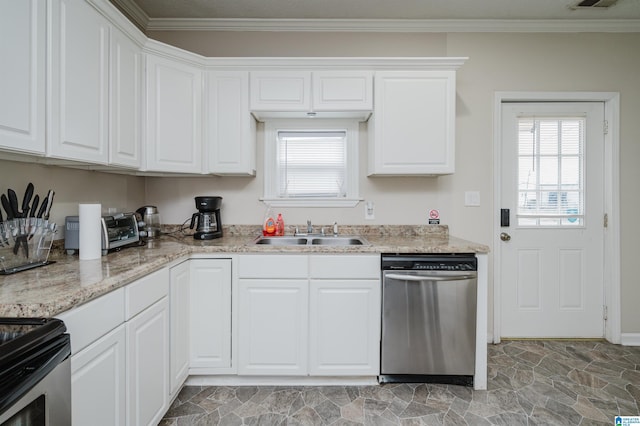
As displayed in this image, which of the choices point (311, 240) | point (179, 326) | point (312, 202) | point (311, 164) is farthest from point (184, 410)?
point (311, 164)

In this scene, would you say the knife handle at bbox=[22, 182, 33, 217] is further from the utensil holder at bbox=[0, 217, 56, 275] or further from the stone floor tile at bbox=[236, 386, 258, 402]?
the stone floor tile at bbox=[236, 386, 258, 402]

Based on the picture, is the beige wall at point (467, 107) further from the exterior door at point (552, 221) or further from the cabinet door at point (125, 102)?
the cabinet door at point (125, 102)

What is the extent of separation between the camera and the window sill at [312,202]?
2592mm

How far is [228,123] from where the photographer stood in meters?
2.27

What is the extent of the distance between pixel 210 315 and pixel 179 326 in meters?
0.20

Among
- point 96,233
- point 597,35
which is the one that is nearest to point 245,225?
point 96,233

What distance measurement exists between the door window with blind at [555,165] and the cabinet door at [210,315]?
2637 mm

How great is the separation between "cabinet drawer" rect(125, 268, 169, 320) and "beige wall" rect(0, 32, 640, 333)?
3.49 ft

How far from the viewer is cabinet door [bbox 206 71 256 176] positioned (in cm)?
225

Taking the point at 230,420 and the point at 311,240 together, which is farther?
the point at 311,240

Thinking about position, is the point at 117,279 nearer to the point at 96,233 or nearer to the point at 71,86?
the point at 96,233

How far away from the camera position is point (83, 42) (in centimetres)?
146

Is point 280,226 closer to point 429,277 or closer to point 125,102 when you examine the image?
point 429,277

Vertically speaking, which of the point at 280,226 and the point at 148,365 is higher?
the point at 280,226
